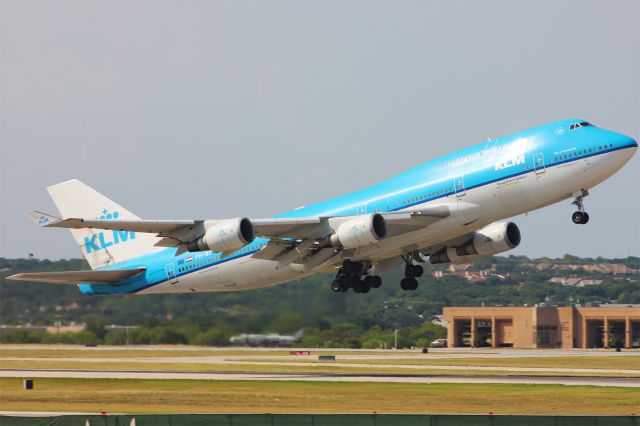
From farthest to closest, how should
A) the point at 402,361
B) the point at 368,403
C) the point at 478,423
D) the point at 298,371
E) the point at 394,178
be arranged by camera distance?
1. the point at 402,361
2. the point at 298,371
3. the point at 394,178
4. the point at 368,403
5. the point at 478,423

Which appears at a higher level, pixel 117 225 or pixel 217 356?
pixel 117 225

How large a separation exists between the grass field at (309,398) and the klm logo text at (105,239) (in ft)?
34.8

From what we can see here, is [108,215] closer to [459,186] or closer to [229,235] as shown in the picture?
[229,235]

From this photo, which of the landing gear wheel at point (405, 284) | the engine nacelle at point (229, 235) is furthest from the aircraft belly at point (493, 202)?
the engine nacelle at point (229, 235)

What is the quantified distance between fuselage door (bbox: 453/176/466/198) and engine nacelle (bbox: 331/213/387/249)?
139 inches

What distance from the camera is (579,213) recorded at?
45.3 meters

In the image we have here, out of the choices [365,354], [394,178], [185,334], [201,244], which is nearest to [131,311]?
[185,334]

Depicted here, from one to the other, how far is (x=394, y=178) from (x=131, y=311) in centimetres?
1826

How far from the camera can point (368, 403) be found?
4206 cm

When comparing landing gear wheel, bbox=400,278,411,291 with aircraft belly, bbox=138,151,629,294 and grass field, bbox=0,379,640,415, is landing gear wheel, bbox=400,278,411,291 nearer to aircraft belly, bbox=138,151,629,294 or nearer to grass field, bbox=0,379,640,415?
aircraft belly, bbox=138,151,629,294

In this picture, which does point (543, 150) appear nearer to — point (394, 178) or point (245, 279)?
point (394, 178)

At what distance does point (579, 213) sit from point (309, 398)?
14273mm

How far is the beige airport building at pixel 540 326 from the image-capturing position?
403 ft

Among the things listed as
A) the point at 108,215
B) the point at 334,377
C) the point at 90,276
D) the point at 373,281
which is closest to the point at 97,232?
the point at 108,215
